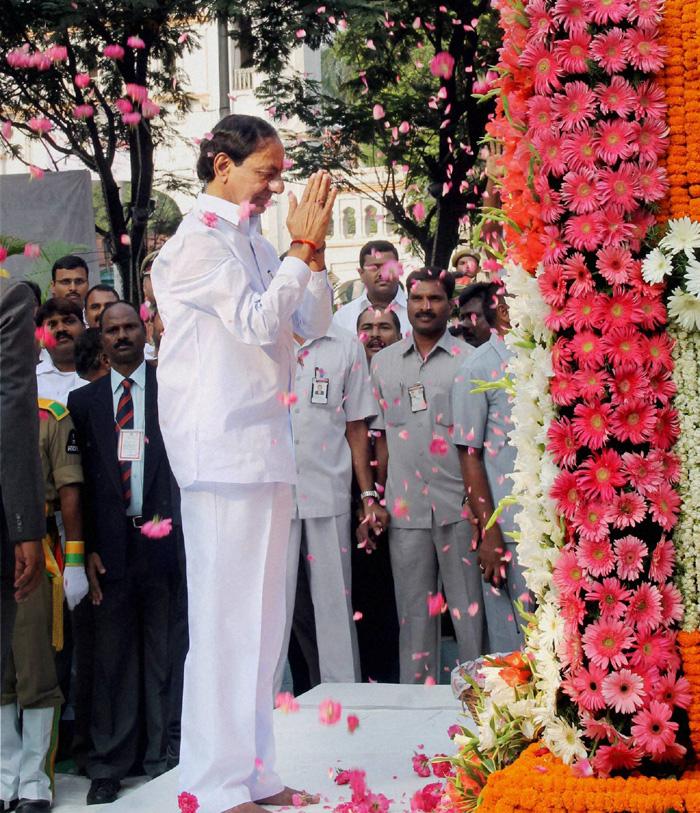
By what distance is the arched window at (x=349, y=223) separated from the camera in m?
21.8

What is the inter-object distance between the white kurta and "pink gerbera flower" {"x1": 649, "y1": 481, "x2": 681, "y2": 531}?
4.61 feet

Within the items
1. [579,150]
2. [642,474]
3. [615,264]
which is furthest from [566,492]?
[579,150]

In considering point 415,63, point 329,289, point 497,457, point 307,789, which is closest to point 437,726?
point 307,789

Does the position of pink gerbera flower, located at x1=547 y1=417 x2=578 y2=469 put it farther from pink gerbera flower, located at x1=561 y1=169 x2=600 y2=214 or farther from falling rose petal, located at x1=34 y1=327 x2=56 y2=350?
falling rose petal, located at x1=34 y1=327 x2=56 y2=350

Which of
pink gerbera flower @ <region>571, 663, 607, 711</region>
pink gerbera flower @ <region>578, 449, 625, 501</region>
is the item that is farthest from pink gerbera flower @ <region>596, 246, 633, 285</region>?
pink gerbera flower @ <region>571, 663, 607, 711</region>

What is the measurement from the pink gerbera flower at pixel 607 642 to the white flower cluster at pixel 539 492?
0.41 ft

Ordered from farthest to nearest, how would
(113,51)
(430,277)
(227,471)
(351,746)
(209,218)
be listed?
(113,51)
(430,277)
(351,746)
(209,218)
(227,471)

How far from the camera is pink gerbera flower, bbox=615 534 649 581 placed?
10.8 feet

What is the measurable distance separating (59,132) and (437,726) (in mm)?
9712

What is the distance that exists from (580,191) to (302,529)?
3850 mm

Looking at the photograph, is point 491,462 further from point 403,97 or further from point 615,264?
point 403,97

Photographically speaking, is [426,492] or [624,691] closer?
[624,691]

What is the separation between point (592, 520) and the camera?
3334 millimetres

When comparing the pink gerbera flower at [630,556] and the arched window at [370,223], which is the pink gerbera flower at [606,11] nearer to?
the pink gerbera flower at [630,556]
